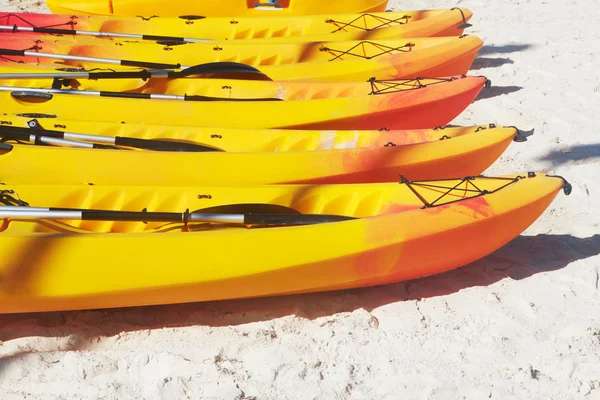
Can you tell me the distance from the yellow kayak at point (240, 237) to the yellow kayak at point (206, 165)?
0.15 metres

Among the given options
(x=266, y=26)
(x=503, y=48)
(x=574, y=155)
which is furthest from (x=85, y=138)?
(x=503, y=48)

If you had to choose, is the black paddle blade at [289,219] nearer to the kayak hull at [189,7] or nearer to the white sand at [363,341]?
the white sand at [363,341]

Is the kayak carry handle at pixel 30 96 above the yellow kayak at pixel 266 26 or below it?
above

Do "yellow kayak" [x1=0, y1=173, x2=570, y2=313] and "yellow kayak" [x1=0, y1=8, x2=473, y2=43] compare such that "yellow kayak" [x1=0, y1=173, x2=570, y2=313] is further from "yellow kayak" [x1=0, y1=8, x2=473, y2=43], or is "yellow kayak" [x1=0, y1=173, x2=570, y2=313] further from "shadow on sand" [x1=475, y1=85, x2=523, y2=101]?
"yellow kayak" [x1=0, y1=8, x2=473, y2=43]

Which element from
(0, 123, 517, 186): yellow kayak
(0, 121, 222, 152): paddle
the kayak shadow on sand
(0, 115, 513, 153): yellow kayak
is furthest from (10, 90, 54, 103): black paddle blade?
the kayak shadow on sand

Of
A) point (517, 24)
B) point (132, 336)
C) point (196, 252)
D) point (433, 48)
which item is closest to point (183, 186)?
point (196, 252)

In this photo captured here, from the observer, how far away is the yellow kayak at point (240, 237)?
2.55 meters

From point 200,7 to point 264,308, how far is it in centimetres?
306

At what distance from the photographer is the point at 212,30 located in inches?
197

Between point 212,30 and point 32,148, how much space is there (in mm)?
2146

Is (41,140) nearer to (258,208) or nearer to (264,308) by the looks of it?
(258,208)

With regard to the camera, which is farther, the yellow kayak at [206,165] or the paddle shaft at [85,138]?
the paddle shaft at [85,138]

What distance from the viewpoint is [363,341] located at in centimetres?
267

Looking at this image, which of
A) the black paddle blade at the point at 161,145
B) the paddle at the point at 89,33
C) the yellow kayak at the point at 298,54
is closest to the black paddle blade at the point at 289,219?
the black paddle blade at the point at 161,145
